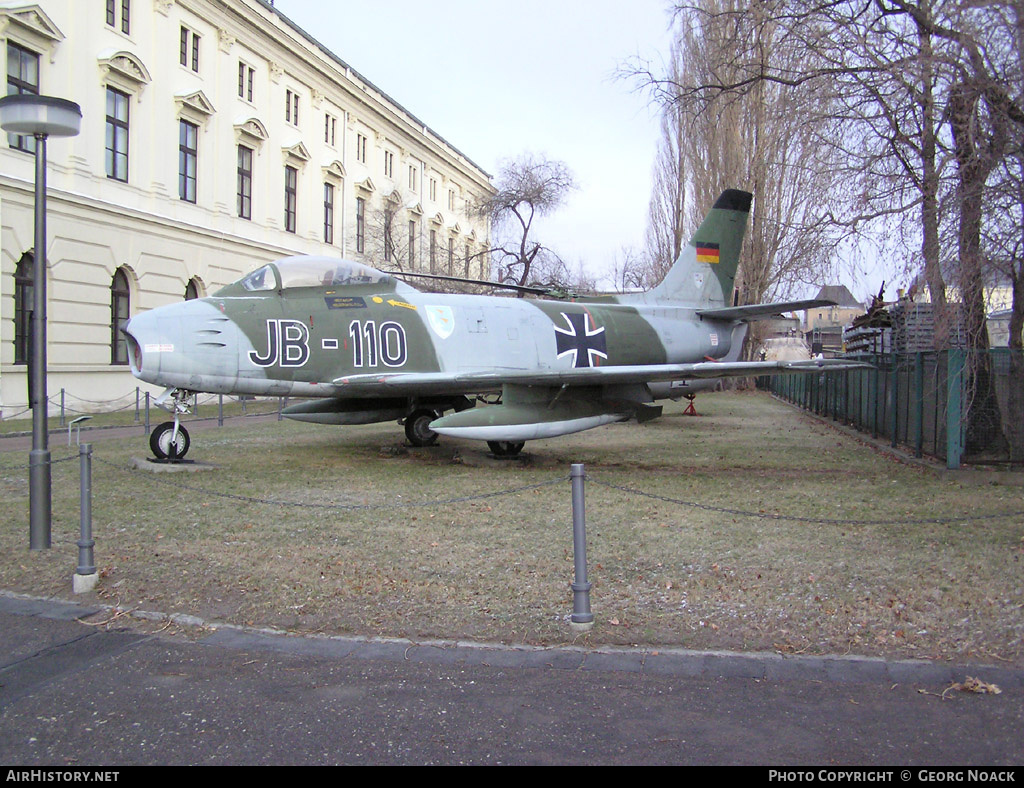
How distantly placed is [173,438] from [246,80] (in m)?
24.6

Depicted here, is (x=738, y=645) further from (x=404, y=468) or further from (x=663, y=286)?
(x=663, y=286)

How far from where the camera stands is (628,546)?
675 centimetres

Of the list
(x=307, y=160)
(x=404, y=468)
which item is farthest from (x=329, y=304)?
(x=307, y=160)

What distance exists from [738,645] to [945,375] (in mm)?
8230

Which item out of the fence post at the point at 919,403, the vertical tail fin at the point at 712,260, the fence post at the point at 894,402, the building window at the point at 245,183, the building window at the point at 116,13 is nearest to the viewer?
the fence post at the point at 919,403

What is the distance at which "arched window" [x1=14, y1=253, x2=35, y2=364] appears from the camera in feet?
67.4

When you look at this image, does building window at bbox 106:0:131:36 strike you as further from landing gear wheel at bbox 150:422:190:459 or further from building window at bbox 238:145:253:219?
landing gear wheel at bbox 150:422:190:459

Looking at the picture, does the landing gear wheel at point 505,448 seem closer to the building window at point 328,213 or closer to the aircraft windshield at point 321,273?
the aircraft windshield at point 321,273

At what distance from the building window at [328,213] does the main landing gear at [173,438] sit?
26586 mm

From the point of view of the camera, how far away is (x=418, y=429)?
1368cm

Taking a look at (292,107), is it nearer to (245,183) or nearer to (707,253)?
(245,183)

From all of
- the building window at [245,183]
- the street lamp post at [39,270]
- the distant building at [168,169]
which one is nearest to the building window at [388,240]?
the distant building at [168,169]

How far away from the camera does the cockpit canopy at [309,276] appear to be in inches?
443

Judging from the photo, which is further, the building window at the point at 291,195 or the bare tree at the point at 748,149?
the building window at the point at 291,195
